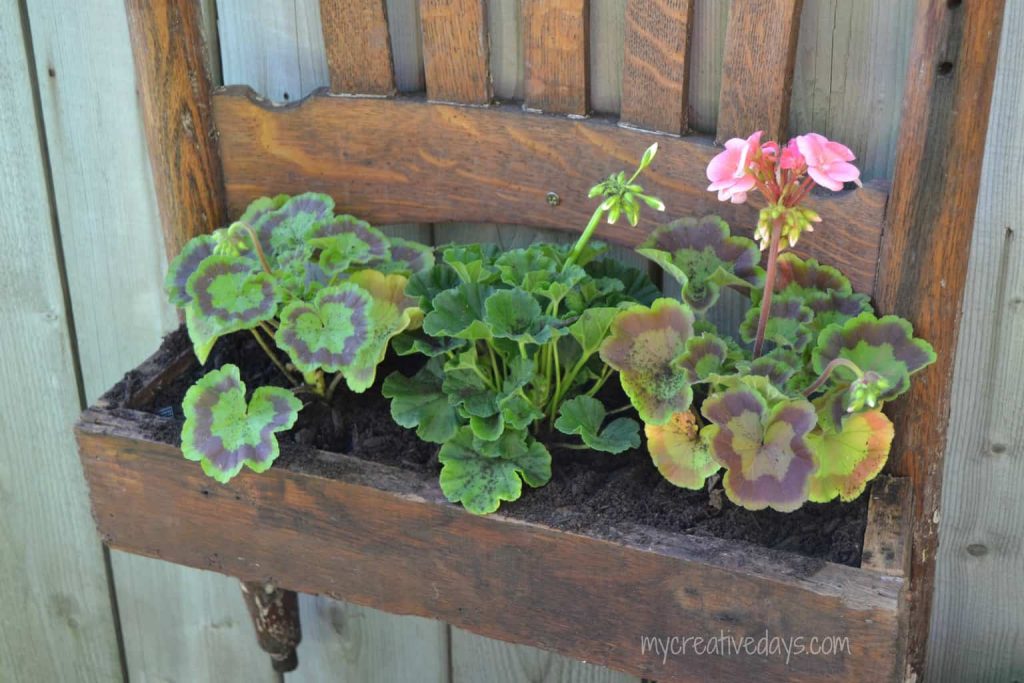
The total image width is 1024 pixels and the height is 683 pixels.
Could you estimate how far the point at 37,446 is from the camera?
1.70 metres

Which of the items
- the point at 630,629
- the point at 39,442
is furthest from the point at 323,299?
the point at 39,442

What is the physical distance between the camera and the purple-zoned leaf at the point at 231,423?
1.06 meters

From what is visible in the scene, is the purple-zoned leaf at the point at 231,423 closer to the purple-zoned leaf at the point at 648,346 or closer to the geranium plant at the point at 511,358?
the geranium plant at the point at 511,358

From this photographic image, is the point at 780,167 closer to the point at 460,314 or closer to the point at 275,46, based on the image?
the point at 460,314

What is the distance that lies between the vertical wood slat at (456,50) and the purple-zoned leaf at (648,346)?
0.29 metres

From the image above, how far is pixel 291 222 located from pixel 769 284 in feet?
1.60

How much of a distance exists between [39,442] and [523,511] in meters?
0.95

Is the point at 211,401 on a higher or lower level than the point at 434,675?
higher

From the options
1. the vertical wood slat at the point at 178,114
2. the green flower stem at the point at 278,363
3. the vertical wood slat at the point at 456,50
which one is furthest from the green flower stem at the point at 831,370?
the vertical wood slat at the point at 178,114

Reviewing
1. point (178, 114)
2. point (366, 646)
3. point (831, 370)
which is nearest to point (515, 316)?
point (831, 370)

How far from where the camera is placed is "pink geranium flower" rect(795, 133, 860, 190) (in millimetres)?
911

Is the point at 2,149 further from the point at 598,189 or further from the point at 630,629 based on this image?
the point at 630,629

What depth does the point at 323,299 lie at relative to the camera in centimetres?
109

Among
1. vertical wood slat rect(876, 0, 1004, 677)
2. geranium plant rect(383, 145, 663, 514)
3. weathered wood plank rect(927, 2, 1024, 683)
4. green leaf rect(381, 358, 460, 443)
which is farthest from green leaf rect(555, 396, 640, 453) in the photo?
weathered wood plank rect(927, 2, 1024, 683)
